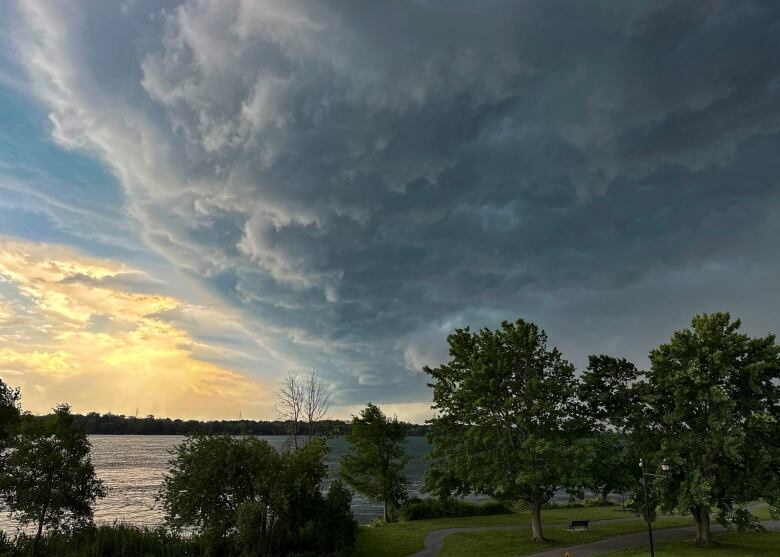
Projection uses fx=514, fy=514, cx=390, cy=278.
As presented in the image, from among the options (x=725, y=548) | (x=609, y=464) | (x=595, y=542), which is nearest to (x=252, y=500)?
(x=595, y=542)

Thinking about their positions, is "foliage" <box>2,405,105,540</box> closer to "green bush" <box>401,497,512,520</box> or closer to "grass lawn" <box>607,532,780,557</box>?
"green bush" <box>401,497,512,520</box>

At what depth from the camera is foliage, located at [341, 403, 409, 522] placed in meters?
54.4

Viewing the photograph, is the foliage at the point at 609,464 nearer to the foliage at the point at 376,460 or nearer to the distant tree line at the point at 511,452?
the distant tree line at the point at 511,452

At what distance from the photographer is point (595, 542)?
3769 cm

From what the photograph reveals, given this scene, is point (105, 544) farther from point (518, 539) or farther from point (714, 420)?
point (714, 420)

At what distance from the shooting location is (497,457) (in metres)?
39.0

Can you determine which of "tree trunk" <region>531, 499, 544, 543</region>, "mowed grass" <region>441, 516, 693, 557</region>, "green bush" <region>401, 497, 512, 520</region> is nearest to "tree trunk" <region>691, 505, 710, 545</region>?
"mowed grass" <region>441, 516, 693, 557</region>

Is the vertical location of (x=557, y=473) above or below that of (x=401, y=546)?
above

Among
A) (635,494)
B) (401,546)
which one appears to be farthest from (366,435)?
(635,494)

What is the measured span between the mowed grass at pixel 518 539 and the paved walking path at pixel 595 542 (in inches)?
35.4

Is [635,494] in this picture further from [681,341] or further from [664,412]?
[681,341]

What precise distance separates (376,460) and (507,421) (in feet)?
66.3

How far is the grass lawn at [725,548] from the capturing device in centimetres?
3178

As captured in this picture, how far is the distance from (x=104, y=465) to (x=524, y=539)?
119 metres
